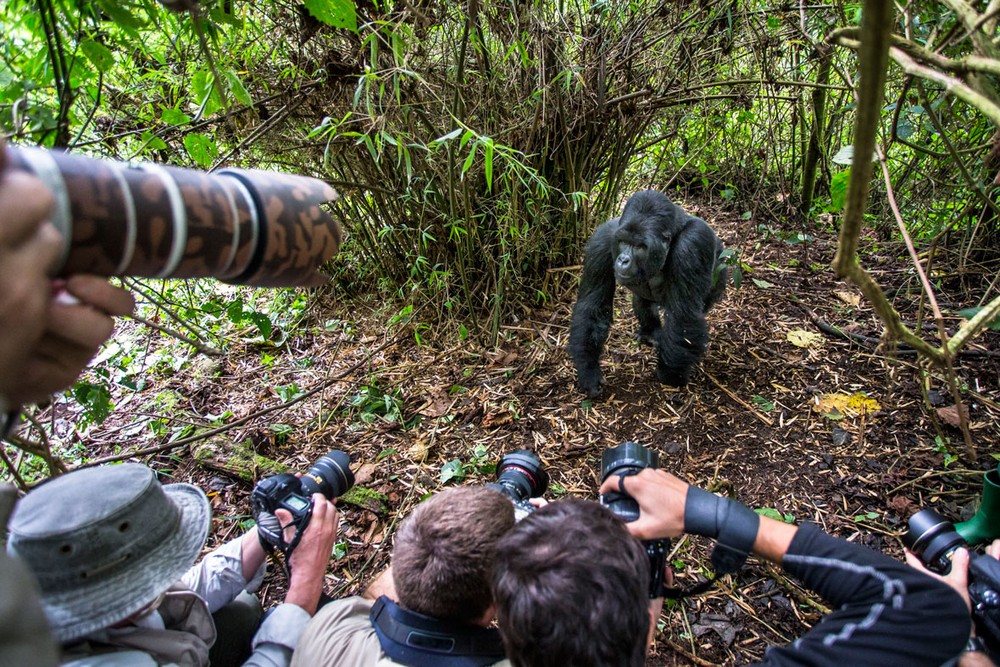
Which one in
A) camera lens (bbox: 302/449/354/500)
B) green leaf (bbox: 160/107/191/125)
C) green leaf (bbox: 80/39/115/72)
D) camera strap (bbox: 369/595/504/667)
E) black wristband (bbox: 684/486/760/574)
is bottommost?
camera lens (bbox: 302/449/354/500)

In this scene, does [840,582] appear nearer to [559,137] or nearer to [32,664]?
[32,664]

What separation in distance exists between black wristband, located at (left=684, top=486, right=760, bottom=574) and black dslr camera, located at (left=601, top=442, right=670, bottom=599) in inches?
4.1

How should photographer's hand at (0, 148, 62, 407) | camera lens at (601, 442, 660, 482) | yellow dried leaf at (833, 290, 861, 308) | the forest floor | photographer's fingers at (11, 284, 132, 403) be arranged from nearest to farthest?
photographer's hand at (0, 148, 62, 407) < photographer's fingers at (11, 284, 132, 403) < camera lens at (601, 442, 660, 482) < the forest floor < yellow dried leaf at (833, 290, 861, 308)

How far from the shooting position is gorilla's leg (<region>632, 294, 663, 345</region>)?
3.36m

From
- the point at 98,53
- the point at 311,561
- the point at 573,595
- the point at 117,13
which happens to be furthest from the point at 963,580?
the point at 98,53

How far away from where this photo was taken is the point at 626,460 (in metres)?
1.55

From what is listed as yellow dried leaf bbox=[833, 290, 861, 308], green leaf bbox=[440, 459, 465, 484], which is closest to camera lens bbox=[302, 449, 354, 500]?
green leaf bbox=[440, 459, 465, 484]

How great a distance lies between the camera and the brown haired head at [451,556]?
4.24ft

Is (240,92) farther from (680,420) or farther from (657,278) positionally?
(680,420)

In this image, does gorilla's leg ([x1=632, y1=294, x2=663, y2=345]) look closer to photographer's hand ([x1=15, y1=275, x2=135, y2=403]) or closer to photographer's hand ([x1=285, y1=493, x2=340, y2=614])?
photographer's hand ([x1=285, y1=493, x2=340, y2=614])

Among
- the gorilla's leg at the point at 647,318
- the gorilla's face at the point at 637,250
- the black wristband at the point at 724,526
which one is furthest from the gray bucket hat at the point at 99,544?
the gorilla's leg at the point at 647,318

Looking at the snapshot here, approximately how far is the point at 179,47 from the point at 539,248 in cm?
221

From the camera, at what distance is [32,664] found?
1.73 ft

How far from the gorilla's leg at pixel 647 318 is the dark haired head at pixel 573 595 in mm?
2379
